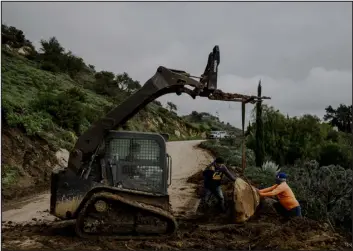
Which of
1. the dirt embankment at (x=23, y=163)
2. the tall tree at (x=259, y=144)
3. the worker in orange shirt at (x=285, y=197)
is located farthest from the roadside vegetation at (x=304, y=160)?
the dirt embankment at (x=23, y=163)

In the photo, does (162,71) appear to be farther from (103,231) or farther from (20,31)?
(20,31)

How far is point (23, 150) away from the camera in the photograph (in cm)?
1755

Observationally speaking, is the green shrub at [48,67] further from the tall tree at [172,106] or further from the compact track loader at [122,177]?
the compact track loader at [122,177]

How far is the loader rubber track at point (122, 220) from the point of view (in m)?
8.16

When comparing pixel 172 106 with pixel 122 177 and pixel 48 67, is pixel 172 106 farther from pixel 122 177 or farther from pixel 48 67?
pixel 122 177

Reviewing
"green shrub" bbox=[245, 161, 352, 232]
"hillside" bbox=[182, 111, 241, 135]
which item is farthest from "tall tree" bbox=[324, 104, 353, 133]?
"green shrub" bbox=[245, 161, 352, 232]

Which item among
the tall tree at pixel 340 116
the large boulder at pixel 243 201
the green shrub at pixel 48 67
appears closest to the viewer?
the large boulder at pixel 243 201

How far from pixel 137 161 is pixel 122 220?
1.18m

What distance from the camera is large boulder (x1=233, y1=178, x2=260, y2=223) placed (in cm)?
950

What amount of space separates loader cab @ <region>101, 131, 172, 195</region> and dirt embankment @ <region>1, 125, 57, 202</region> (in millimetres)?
6436

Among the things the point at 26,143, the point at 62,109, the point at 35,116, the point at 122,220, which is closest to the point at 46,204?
the point at 122,220

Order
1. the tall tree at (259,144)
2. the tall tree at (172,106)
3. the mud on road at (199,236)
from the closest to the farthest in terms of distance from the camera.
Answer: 1. the mud on road at (199,236)
2. the tall tree at (259,144)
3. the tall tree at (172,106)

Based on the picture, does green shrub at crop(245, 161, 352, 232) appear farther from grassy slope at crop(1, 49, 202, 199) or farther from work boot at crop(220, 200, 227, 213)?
grassy slope at crop(1, 49, 202, 199)

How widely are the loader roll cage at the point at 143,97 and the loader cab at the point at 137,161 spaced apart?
0.80ft
